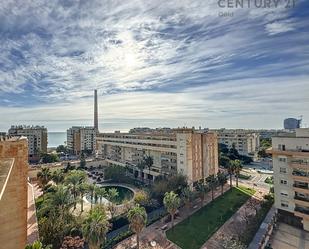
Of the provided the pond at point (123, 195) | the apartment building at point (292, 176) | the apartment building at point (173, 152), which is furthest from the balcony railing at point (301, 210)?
the pond at point (123, 195)

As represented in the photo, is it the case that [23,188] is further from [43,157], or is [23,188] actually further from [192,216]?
[43,157]

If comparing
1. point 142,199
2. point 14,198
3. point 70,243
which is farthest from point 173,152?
point 14,198

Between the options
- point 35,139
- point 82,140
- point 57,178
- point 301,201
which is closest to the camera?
point 301,201

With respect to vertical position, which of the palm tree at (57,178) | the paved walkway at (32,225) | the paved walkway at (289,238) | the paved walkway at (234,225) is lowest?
the paved walkway at (289,238)

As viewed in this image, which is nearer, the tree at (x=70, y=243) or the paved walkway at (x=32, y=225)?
the tree at (x=70, y=243)

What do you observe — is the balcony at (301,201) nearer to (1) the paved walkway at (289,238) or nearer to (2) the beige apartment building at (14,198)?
(1) the paved walkway at (289,238)

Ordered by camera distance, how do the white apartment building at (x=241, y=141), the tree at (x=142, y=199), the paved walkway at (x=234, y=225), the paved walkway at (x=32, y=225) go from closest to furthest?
the paved walkway at (x=32, y=225)
the paved walkway at (x=234, y=225)
the tree at (x=142, y=199)
the white apartment building at (x=241, y=141)

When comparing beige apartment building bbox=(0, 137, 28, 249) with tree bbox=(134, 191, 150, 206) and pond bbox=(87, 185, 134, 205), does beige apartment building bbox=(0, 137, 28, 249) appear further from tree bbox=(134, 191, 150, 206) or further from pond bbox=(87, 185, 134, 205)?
pond bbox=(87, 185, 134, 205)

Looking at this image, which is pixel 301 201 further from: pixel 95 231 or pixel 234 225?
pixel 95 231
